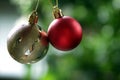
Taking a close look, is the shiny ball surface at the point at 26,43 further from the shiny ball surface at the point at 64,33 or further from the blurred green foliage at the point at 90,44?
the blurred green foliage at the point at 90,44

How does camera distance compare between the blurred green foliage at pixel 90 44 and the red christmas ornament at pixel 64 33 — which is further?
the blurred green foliage at pixel 90 44

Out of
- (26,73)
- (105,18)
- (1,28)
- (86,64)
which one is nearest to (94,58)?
(86,64)

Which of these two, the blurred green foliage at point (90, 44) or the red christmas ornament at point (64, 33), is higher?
the blurred green foliage at point (90, 44)

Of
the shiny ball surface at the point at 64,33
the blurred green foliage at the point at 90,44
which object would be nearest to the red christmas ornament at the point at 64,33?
the shiny ball surface at the point at 64,33

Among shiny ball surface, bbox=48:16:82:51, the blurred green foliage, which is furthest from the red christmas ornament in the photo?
the blurred green foliage

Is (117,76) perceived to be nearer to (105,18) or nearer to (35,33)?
(105,18)

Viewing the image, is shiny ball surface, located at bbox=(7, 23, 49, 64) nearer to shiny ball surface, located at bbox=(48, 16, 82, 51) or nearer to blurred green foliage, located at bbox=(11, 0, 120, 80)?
shiny ball surface, located at bbox=(48, 16, 82, 51)
